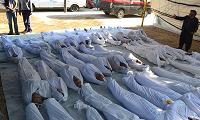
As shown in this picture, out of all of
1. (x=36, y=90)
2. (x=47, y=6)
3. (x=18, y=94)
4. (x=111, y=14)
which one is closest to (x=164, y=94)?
(x=36, y=90)

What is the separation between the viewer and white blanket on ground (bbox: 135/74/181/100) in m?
5.39

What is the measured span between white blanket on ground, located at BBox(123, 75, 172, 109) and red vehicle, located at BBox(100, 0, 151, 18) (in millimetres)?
11412

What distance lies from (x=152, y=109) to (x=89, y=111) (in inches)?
41.8

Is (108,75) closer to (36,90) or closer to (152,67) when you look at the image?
(152,67)

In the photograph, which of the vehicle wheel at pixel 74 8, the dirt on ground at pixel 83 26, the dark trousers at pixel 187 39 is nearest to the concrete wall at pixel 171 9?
the dirt on ground at pixel 83 26

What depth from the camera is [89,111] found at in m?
4.68

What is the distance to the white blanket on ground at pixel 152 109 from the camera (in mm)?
4410

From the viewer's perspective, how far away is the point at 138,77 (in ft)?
20.3

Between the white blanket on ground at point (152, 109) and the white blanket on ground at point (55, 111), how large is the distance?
3.87ft

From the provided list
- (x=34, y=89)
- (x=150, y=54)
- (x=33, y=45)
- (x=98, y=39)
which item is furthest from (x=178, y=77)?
(x=33, y=45)

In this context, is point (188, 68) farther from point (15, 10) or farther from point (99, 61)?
point (15, 10)

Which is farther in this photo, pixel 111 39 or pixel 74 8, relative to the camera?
pixel 74 8

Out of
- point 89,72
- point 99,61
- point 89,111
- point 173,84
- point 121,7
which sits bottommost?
point 89,111

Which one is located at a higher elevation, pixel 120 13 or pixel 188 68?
pixel 120 13
